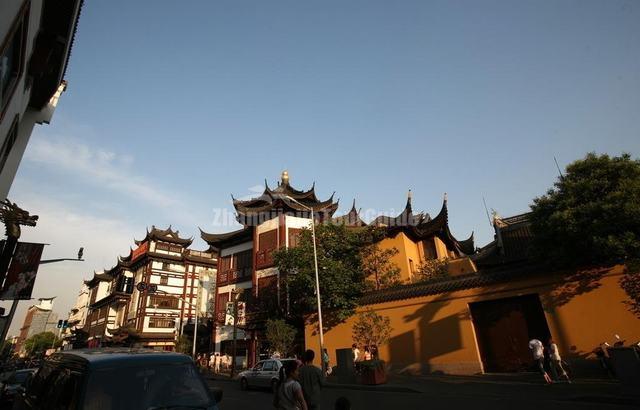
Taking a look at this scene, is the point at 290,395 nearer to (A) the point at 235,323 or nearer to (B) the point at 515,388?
(B) the point at 515,388

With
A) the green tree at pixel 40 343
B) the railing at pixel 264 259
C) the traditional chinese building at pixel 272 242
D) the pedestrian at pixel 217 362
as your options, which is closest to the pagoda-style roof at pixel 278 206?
the traditional chinese building at pixel 272 242

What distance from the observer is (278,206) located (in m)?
28.4

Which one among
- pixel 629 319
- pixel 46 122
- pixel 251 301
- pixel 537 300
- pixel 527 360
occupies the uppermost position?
pixel 46 122

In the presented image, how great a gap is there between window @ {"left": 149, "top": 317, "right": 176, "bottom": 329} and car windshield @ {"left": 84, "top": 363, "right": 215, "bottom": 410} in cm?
4222

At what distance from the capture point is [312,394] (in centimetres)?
547

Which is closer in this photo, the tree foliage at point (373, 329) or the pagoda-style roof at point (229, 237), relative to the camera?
the tree foliage at point (373, 329)

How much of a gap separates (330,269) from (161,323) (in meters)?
30.5

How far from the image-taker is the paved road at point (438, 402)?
859 centimetres

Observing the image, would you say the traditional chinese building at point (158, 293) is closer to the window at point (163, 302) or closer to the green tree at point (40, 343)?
the window at point (163, 302)

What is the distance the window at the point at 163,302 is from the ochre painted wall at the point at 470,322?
2958 centimetres

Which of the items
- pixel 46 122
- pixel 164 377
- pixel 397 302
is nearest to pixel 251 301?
pixel 397 302

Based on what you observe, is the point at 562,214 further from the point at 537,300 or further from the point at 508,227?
the point at 508,227

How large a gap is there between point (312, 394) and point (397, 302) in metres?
13.2

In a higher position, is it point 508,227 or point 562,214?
point 508,227
